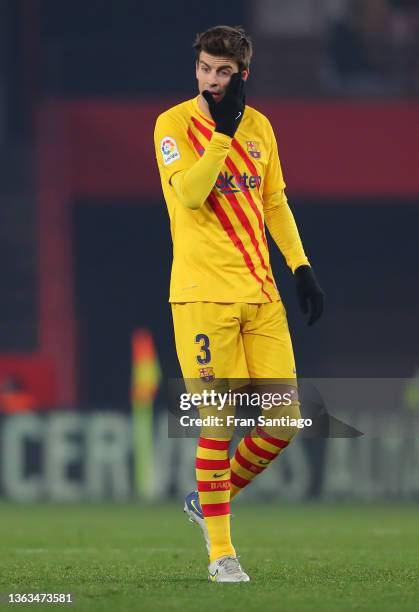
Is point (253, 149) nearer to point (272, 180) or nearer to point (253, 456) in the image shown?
point (272, 180)

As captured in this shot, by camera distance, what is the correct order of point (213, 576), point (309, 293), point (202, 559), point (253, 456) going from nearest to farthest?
point (213, 576)
point (253, 456)
point (309, 293)
point (202, 559)

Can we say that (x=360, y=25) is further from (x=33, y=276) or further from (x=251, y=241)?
(x=251, y=241)

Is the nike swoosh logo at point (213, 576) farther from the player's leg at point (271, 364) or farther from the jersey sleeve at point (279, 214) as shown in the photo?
the jersey sleeve at point (279, 214)

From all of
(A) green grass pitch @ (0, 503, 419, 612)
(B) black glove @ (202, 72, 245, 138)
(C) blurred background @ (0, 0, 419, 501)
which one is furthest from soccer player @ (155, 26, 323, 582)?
(C) blurred background @ (0, 0, 419, 501)

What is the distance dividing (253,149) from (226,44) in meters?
0.46

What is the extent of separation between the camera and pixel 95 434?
46.5 feet

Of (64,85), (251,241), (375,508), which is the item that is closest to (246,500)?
(375,508)

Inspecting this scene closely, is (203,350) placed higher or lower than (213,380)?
higher

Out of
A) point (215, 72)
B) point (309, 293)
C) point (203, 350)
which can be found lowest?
point (203, 350)

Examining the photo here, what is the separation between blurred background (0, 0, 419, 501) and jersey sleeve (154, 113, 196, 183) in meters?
7.98

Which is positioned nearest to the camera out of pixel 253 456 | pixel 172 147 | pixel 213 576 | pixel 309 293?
pixel 213 576

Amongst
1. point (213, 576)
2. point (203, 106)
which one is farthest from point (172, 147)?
point (213, 576)

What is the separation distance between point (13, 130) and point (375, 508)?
7.60 metres

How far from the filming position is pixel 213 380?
5980mm
